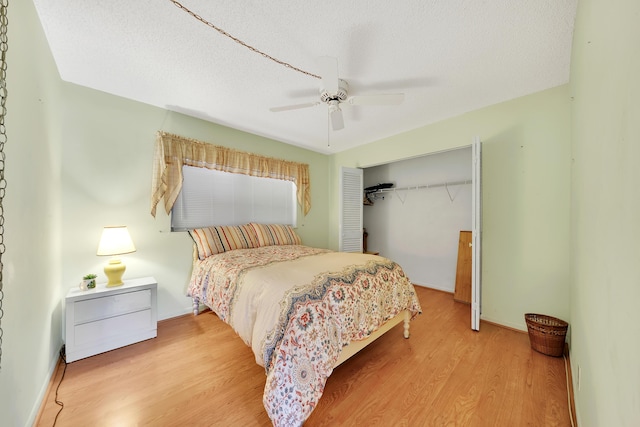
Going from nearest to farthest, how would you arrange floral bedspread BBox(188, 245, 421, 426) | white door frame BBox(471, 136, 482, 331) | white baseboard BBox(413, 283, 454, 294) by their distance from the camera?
1. floral bedspread BBox(188, 245, 421, 426)
2. white door frame BBox(471, 136, 482, 331)
3. white baseboard BBox(413, 283, 454, 294)

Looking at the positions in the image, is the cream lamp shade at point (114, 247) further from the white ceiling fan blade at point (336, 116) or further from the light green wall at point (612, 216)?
the light green wall at point (612, 216)

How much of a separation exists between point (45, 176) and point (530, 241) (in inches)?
166

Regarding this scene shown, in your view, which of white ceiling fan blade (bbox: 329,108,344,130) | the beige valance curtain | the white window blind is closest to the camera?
white ceiling fan blade (bbox: 329,108,344,130)

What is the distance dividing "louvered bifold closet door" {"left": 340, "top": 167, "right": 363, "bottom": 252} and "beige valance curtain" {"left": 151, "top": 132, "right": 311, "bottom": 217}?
3.33ft

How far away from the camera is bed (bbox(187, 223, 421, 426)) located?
49.4 inches

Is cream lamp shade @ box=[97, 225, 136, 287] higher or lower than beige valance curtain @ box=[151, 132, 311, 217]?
lower

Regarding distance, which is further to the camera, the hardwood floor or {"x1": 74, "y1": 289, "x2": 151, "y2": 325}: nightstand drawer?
{"x1": 74, "y1": 289, "x2": 151, "y2": 325}: nightstand drawer

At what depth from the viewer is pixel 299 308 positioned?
1.36m

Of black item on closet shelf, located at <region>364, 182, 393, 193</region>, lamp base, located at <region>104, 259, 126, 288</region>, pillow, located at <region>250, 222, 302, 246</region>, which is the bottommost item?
lamp base, located at <region>104, 259, 126, 288</region>

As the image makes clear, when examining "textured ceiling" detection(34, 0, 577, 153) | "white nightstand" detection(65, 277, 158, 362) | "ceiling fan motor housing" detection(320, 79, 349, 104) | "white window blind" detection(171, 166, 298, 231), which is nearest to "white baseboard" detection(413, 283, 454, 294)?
"white window blind" detection(171, 166, 298, 231)

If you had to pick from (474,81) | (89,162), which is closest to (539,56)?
(474,81)

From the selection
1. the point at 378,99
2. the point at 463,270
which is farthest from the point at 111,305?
the point at 463,270

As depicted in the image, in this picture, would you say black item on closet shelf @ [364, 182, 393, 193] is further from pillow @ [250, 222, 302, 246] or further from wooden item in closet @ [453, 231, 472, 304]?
pillow @ [250, 222, 302, 246]

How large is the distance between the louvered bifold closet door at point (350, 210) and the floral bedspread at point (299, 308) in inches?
53.4
